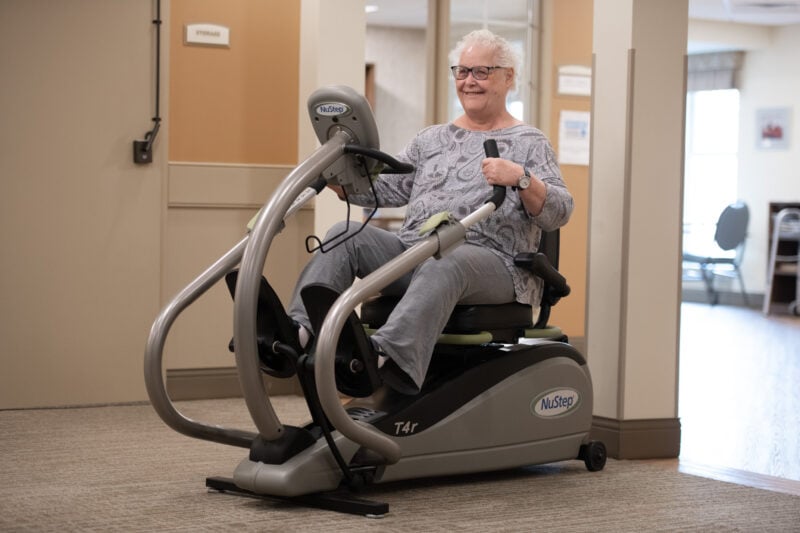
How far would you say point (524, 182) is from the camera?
9.22ft

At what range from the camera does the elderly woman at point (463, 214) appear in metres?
2.67

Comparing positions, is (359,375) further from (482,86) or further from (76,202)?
(76,202)

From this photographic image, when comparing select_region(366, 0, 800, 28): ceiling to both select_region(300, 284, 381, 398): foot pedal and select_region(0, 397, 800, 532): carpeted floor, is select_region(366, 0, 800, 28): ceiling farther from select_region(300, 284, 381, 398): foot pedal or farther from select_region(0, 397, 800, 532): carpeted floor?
select_region(300, 284, 381, 398): foot pedal

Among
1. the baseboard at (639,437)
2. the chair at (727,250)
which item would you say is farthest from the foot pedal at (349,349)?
the chair at (727,250)

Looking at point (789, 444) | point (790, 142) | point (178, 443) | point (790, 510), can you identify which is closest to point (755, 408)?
point (789, 444)

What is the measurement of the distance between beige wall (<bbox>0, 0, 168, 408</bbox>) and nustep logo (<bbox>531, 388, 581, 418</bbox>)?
172 centimetres

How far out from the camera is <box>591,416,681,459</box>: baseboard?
11.2 ft

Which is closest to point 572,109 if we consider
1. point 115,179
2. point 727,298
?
point 115,179

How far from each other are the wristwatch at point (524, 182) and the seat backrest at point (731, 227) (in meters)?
8.06

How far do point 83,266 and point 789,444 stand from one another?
2.55 metres

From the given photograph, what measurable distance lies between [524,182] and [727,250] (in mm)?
8239

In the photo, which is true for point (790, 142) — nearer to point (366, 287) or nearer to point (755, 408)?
point (755, 408)

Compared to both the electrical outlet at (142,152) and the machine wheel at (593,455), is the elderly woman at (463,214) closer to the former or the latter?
the machine wheel at (593,455)

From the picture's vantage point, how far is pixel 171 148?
168 inches
